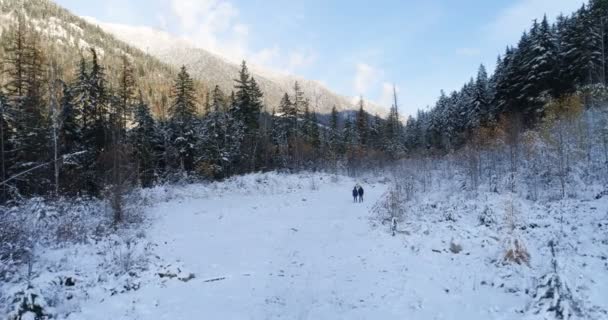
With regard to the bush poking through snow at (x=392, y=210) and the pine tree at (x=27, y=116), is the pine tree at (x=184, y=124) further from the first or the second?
the bush poking through snow at (x=392, y=210)

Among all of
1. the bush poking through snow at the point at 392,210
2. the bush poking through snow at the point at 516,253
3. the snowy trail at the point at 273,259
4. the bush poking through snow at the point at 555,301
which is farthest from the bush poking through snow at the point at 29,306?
the bush poking through snow at the point at 392,210

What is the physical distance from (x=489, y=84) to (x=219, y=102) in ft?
116

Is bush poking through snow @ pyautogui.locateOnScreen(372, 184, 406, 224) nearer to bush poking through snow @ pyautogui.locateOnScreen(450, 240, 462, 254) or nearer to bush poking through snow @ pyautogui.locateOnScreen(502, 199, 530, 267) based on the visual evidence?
bush poking through snow @ pyautogui.locateOnScreen(450, 240, 462, 254)

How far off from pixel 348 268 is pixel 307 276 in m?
1.25

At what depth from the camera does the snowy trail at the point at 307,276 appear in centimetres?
711

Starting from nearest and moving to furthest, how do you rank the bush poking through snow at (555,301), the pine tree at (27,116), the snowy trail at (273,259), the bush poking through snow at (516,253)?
the bush poking through snow at (555,301) → the snowy trail at (273,259) → the bush poking through snow at (516,253) → the pine tree at (27,116)

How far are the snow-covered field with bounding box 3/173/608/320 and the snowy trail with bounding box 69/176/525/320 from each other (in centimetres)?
4

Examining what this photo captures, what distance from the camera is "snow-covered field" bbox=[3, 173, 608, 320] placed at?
277 inches

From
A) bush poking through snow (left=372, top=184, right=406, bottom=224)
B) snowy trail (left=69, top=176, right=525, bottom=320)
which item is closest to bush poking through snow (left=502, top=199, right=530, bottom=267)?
snowy trail (left=69, top=176, right=525, bottom=320)

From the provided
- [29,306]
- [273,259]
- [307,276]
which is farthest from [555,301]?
[29,306]

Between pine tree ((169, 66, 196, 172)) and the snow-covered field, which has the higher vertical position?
pine tree ((169, 66, 196, 172))

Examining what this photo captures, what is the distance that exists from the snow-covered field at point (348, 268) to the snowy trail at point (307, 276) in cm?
4

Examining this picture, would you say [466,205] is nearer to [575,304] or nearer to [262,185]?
[575,304]

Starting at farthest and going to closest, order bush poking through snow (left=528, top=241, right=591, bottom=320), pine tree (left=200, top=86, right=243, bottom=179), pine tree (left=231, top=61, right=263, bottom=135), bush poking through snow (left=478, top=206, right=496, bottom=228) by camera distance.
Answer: pine tree (left=231, top=61, right=263, bottom=135), pine tree (left=200, top=86, right=243, bottom=179), bush poking through snow (left=478, top=206, right=496, bottom=228), bush poking through snow (left=528, top=241, right=591, bottom=320)
